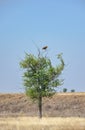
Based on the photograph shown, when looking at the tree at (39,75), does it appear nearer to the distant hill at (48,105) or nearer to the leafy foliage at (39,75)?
the leafy foliage at (39,75)

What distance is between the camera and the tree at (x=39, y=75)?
4562 cm

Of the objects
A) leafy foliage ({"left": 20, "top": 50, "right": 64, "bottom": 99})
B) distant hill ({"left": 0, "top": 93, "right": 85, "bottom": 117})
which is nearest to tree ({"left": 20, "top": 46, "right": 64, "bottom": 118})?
leafy foliage ({"left": 20, "top": 50, "right": 64, "bottom": 99})

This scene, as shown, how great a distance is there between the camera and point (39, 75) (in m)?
45.4

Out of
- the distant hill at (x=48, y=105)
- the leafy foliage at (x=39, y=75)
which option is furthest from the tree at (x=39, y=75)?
the distant hill at (x=48, y=105)

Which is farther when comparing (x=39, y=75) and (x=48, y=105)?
(x=48, y=105)

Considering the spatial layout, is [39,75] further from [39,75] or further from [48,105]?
[48,105]

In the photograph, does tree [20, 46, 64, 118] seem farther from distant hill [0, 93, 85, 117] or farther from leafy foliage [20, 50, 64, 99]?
distant hill [0, 93, 85, 117]

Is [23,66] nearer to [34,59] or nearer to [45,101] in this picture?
[34,59]

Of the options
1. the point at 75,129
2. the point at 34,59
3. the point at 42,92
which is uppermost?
the point at 34,59

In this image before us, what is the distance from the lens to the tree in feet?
150

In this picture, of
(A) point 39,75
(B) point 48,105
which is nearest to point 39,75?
(A) point 39,75

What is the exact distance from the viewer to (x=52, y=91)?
4662cm

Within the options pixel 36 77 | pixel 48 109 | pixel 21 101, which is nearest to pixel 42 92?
pixel 36 77

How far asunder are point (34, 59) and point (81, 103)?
861 inches
